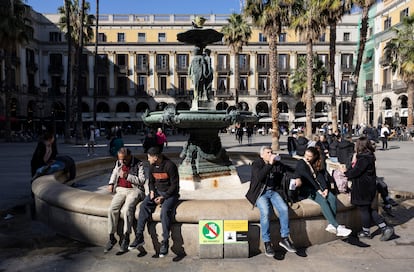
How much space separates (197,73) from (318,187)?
401 cm

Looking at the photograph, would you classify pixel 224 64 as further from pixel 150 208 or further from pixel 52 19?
pixel 150 208

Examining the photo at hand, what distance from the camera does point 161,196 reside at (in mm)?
4988

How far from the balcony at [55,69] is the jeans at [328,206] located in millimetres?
54038

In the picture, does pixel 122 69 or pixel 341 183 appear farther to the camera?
pixel 122 69

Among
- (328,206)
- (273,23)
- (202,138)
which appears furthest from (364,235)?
(273,23)

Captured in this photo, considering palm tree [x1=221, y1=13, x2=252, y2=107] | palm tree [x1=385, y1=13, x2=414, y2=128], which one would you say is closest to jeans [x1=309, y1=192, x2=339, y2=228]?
palm tree [x1=385, y1=13, x2=414, y2=128]

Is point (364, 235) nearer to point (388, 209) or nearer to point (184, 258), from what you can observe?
point (388, 209)

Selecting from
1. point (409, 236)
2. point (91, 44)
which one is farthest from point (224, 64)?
point (409, 236)

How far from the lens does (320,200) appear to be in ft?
16.6

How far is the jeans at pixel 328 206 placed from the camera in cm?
502

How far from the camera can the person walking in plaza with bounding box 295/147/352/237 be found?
4.99 meters

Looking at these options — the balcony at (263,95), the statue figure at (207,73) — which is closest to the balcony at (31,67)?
the balcony at (263,95)

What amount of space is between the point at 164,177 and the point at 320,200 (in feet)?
7.19

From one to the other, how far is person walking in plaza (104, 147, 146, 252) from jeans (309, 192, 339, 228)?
250 centimetres
